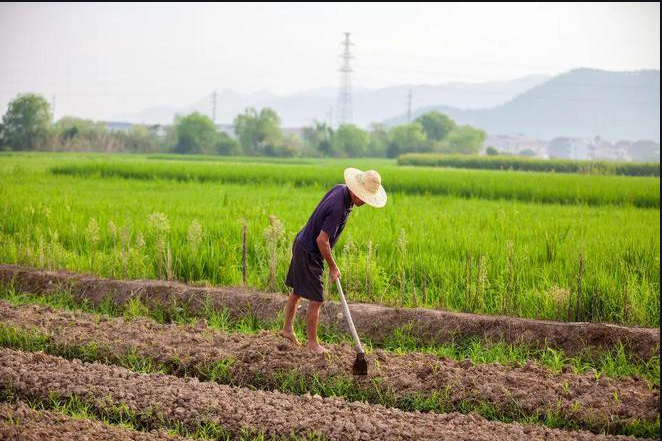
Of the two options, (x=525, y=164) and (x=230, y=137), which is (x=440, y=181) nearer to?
(x=525, y=164)

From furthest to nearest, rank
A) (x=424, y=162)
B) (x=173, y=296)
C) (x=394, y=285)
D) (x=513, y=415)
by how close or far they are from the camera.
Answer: (x=424, y=162) < (x=394, y=285) < (x=173, y=296) < (x=513, y=415)

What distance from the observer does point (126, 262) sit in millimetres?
7684

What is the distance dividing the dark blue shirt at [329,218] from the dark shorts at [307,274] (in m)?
0.05

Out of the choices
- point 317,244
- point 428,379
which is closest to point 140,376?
point 317,244

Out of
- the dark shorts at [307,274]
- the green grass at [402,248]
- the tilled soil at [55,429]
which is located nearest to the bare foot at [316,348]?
the dark shorts at [307,274]

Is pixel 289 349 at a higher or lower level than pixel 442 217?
lower

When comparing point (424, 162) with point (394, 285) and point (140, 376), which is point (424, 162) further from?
point (140, 376)

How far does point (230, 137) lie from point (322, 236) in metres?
46.9

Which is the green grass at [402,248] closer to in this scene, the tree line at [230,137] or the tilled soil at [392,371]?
the tilled soil at [392,371]

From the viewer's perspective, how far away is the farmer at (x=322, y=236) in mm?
5043

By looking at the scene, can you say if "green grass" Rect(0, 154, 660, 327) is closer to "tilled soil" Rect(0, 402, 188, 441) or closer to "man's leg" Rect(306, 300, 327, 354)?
"man's leg" Rect(306, 300, 327, 354)

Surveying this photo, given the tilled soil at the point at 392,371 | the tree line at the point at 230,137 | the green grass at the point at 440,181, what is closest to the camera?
the tilled soil at the point at 392,371

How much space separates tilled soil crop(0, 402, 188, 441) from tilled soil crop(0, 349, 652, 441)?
33cm

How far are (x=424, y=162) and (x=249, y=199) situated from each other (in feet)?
102
